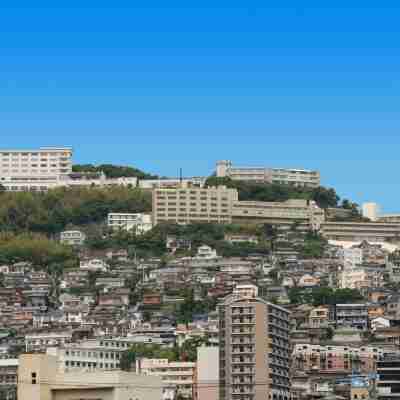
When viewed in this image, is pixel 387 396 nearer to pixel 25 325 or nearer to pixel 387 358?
pixel 387 358

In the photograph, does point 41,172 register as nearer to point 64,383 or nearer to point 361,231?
point 361,231

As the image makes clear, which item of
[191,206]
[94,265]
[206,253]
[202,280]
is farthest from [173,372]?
[191,206]

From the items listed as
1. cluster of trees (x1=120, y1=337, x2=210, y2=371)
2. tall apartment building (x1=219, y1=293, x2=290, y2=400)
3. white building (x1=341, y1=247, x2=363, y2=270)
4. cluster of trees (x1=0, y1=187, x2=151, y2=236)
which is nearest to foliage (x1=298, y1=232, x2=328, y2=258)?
white building (x1=341, y1=247, x2=363, y2=270)

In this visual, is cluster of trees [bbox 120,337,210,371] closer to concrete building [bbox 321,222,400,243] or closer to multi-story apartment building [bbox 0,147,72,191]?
concrete building [bbox 321,222,400,243]

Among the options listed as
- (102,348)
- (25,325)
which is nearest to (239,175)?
(25,325)

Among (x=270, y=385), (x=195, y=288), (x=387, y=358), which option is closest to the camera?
(x=270, y=385)
